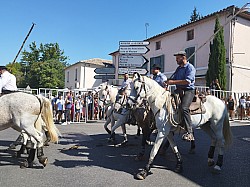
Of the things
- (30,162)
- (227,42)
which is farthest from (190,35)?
(30,162)

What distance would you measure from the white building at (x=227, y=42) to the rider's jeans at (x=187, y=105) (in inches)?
498

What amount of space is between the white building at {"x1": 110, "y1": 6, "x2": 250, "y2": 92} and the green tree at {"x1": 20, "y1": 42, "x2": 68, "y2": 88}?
27.5 m

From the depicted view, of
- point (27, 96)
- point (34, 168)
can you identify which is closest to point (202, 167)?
point (34, 168)

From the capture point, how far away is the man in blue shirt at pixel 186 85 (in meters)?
4.80

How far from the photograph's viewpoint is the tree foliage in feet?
146

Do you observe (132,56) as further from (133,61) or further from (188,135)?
(188,135)

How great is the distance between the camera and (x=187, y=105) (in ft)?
15.9

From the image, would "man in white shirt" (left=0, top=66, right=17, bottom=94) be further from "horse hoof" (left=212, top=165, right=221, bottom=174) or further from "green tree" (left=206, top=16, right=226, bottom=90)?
"green tree" (left=206, top=16, right=226, bottom=90)

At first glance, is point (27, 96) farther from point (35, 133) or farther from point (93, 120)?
point (93, 120)

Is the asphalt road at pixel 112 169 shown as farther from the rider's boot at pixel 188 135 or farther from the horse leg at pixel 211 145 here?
the rider's boot at pixel 188 135

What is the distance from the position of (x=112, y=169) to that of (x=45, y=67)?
141 feet

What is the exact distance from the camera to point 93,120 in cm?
1417

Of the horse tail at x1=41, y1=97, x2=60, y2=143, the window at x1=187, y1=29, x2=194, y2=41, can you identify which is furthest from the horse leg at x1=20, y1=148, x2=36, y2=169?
the window at x1=187, y1=29, x2=194, y2=41

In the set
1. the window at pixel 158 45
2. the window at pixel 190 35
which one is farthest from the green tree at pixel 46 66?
the window at pixel 190 35
